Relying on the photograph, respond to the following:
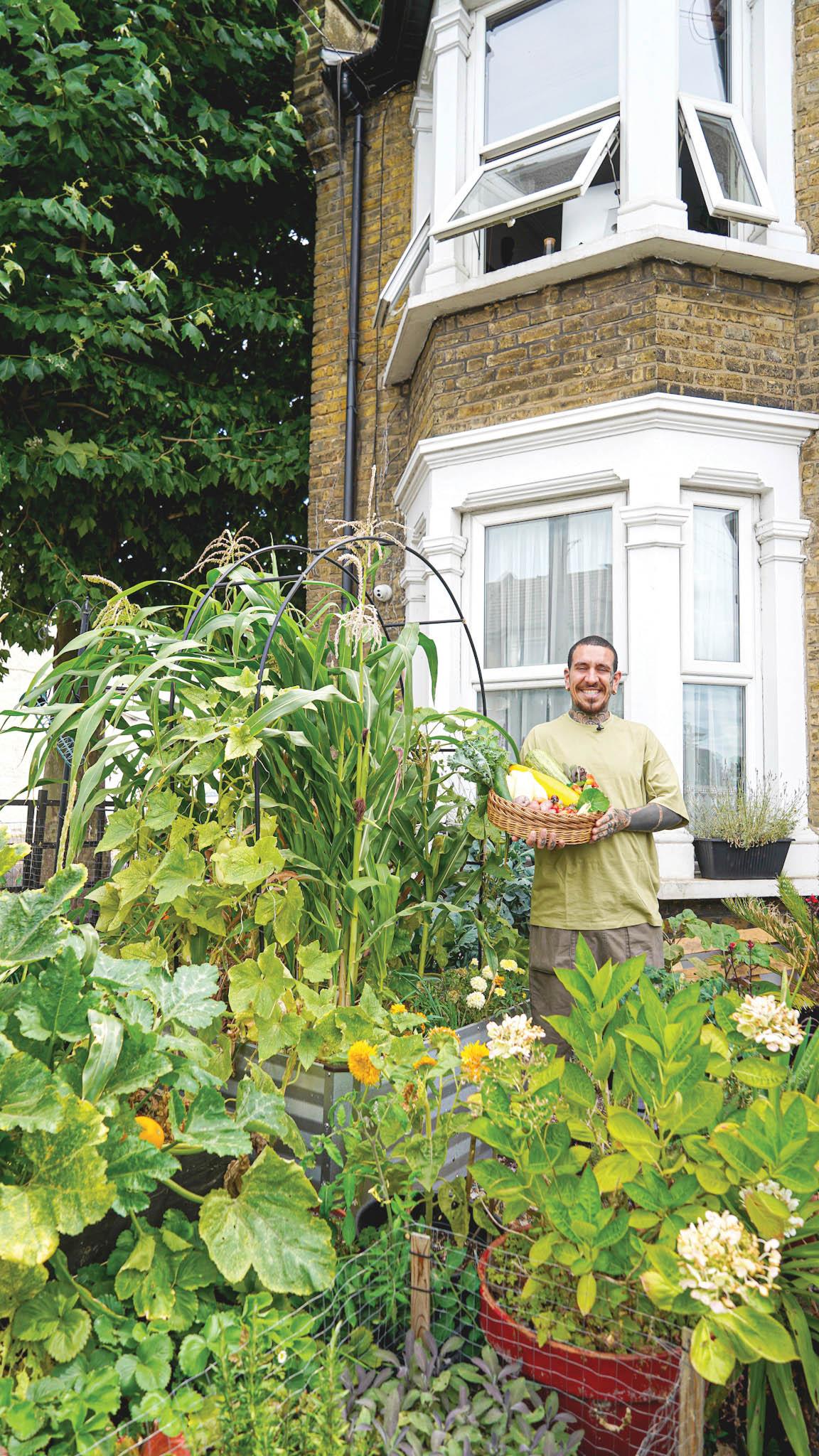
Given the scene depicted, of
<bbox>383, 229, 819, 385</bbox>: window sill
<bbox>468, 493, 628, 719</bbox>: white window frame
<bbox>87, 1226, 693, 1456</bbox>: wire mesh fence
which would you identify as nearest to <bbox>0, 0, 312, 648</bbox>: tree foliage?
<bbox>383, 229, 819, 385</bbox>: window sill

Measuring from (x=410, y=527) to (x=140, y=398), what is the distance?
2281mm

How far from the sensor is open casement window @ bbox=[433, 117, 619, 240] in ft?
15.2

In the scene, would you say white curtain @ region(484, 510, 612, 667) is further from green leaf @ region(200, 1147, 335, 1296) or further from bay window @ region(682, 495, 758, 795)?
green leaf @ region(200, 1147, 335, 1296)

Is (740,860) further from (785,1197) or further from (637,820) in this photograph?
(785,1197)

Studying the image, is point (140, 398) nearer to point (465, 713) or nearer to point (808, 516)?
point (808, 516)

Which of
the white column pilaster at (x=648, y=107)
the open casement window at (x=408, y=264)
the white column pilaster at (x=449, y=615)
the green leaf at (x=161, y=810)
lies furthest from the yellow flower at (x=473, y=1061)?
the open casement window at (x=408, y=264)

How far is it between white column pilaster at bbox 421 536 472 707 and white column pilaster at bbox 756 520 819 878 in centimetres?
151

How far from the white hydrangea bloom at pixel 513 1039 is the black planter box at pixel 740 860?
9.86ft

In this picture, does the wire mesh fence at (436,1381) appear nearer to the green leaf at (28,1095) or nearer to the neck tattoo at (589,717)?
the green leaf at (28,1095)

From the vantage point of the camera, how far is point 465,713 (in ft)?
8.91

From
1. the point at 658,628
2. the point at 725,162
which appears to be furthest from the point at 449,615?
the point at 725,162

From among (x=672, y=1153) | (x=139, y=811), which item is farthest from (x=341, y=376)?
(x=672, y=1153)

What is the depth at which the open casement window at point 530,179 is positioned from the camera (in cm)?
462

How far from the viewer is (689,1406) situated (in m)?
1.13
